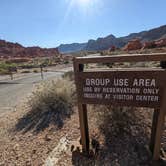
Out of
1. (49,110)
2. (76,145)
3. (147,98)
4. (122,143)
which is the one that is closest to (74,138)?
(76,145)

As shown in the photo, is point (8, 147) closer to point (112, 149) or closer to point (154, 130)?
point (112, 149)

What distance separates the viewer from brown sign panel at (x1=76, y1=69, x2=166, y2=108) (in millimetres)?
3098

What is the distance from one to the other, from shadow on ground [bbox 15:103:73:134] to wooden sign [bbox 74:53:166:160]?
200cm

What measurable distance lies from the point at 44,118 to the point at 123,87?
3238 millimetres

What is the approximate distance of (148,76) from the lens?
3.09 metres

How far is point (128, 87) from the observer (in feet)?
10.7

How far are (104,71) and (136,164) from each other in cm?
172

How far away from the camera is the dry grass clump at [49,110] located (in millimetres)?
5500

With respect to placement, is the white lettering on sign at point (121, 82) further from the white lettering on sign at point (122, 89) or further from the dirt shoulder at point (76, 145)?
the dirt shoulder at point (76, 145)

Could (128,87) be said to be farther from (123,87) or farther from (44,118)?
(44,118)

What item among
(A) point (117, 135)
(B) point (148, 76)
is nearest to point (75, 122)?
(A) point (117, 135)

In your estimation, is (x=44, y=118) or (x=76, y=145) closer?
(x=76, y=145)

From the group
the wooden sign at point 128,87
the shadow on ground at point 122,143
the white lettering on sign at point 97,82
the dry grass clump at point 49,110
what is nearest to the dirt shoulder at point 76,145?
the shadow on ground at point 122,143

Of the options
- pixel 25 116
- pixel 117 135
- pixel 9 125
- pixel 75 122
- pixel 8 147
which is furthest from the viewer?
pixel 25 116
